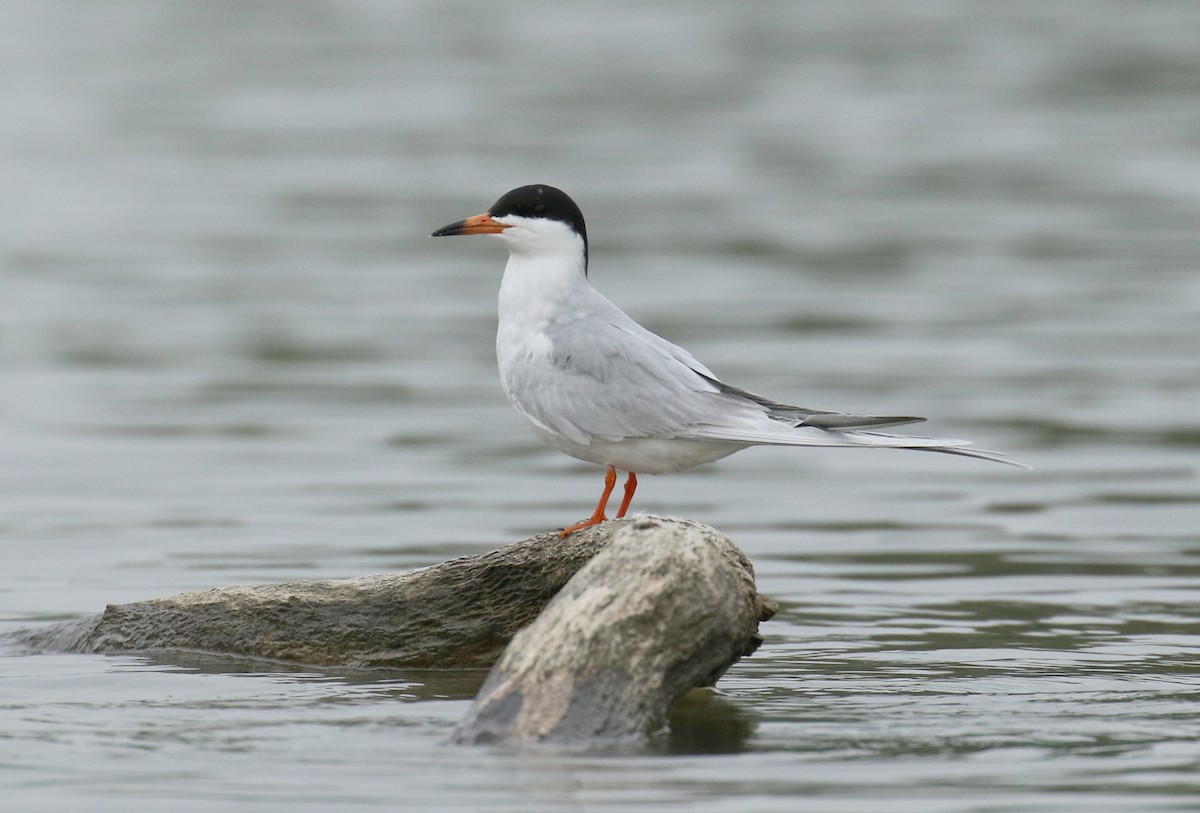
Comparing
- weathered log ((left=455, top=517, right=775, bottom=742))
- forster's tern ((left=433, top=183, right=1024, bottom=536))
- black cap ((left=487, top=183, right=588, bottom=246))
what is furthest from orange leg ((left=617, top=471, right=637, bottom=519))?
black cap ((left=487, top=183, right=588, bottom=246))

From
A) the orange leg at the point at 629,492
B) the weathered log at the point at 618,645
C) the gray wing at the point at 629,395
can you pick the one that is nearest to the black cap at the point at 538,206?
the gray wing at the point at 629,395

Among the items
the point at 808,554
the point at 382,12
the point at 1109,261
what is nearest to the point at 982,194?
the point at 1109,261

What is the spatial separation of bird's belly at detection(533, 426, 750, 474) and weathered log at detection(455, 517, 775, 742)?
635 millimetres

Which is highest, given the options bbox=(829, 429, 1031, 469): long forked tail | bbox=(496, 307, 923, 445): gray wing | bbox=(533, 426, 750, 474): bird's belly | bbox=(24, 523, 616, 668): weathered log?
bbox=(496, 307, 923, 445): gray wing

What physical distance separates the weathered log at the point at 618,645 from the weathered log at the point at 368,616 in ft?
2.55

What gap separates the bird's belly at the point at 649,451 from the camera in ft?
23.6

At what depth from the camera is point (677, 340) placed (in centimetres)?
1495

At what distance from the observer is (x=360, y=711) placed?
6.89m

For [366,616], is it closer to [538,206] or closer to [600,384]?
[600,384]

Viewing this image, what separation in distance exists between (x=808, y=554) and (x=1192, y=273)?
28.5 ft

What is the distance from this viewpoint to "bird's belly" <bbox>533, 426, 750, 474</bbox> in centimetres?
719

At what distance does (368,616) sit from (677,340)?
24.6 feet

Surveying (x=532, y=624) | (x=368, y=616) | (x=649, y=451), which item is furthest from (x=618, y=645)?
(x=368, y=616)

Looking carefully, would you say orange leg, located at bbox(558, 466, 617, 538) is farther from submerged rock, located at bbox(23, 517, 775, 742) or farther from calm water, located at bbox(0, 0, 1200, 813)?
calm water, located at bbox(0, 0, 1200, 813)
